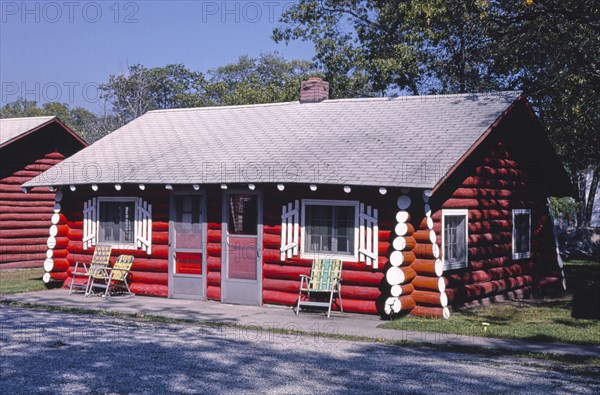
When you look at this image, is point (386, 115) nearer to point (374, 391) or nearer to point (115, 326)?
point (115, 326)

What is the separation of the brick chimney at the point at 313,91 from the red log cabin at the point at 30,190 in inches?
390

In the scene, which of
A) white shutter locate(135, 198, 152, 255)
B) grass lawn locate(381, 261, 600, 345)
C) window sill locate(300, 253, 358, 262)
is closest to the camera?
grass lawn locate(381, 261, 600, 345)

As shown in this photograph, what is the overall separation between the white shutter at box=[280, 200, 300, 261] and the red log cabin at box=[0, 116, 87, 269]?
39.2ft

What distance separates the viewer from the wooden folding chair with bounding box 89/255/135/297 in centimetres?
1670

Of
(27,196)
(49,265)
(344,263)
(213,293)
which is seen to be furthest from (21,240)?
(344,263)

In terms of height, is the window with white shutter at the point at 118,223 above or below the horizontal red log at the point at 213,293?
above

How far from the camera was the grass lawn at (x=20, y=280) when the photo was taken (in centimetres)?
1791

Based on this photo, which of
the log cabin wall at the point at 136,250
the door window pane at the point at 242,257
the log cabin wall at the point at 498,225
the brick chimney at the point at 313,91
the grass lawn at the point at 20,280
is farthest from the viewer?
the brick chimney at the point at 313,91

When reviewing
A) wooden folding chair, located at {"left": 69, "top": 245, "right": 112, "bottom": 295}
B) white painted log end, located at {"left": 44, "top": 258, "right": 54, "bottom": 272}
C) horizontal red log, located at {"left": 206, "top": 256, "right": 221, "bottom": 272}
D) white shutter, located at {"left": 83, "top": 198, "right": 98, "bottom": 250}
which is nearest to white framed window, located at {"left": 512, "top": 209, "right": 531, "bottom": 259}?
horizontal red log, located at {"left": 206, "top": 256, "right": 221, "bottom": 272}

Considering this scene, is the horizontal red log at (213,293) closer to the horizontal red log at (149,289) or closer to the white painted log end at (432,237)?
the horizontal red log at (149,289)

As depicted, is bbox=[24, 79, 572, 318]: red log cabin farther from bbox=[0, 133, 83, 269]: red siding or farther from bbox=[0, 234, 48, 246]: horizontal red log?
bbox=[0, 234, 48, 246]: horizontal red log

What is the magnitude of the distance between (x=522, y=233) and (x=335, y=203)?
672 cm

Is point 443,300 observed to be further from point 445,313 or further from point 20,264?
point 20,264

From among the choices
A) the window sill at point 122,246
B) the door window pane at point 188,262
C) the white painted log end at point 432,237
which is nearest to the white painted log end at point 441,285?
the white painted log end at point 432,237
